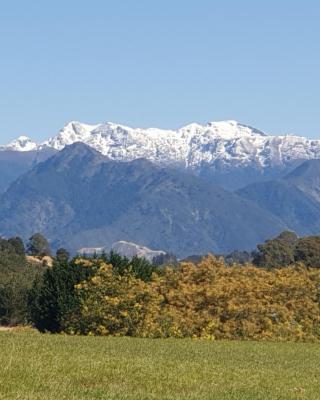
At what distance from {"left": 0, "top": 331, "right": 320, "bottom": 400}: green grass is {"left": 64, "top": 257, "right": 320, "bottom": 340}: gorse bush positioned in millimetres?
8598

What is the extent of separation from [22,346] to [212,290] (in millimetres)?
13837

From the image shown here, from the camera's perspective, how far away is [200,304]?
1314 inches

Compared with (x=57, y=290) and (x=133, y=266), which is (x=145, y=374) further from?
(x=133, y=266)

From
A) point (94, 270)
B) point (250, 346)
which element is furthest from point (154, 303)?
point (250, 346)

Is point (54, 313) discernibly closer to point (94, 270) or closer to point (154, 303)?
point (94, 270)

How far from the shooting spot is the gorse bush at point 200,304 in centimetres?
3216

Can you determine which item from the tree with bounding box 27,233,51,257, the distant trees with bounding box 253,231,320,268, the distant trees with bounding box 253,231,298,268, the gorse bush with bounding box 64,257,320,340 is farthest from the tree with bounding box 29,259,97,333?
the tree with bounding box 27,233,51,257

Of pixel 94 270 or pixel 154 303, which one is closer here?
pixel 154 303

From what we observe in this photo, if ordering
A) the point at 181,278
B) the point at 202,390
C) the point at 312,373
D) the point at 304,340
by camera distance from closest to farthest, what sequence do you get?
the point at 202,390
the point at 312,373
the point at 304,340
the point at 181,278

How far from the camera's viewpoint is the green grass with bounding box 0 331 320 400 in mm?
14755

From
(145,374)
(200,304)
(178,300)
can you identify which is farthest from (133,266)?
(145,374)

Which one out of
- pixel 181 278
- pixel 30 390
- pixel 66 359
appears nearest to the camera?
pixel 30 390

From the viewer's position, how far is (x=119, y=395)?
14.5 m

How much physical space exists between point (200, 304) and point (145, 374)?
1680 cm
